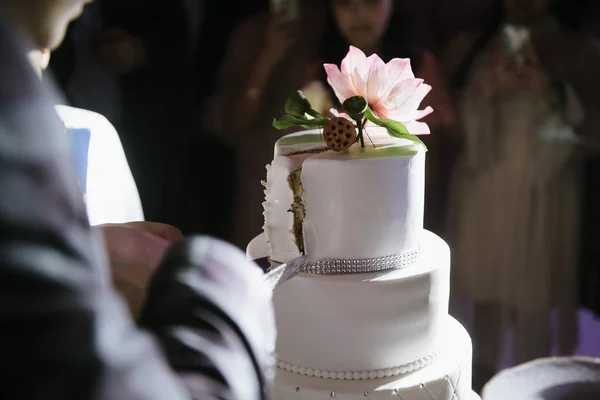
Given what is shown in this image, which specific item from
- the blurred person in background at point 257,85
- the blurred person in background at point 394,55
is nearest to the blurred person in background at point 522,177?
the blurred person in background at point 394,55

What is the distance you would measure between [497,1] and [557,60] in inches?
11.1

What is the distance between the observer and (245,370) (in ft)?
1.30

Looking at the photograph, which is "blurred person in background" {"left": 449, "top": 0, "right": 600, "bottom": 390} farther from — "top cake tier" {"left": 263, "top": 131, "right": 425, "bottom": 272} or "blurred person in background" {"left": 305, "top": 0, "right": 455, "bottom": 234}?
"top cake tier" {"left": 263, "top": 131, "right": 425, "bottom": 272}

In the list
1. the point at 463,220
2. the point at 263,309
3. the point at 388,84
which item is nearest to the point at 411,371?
the point at 388,84

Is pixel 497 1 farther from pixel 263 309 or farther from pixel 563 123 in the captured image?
pixel 263 309

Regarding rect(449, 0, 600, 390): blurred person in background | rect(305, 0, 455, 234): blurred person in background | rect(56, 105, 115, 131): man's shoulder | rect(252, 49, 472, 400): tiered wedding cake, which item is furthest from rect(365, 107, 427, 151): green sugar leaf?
rect(449, 0, 600, 390): blurred person in background

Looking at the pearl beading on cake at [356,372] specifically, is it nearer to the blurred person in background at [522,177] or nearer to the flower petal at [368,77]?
the flower petal at [368,77]

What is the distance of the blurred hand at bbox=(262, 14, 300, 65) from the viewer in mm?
1756

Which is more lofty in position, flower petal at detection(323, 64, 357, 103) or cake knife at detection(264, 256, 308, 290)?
flower petal at detection(323, 64, 357, 103)

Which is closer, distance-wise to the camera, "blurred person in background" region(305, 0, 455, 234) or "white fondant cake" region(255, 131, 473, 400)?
"white fondant cake" region(255, 131, 473, 400)

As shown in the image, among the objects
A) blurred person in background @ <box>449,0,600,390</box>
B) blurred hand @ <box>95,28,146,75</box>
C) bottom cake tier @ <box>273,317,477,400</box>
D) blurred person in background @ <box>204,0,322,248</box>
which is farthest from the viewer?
blurred person in background @ <box>449,0,600,390</box>

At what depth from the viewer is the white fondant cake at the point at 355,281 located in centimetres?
96

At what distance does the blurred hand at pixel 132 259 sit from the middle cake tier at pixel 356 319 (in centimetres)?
47

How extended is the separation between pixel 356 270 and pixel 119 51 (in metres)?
0.75
